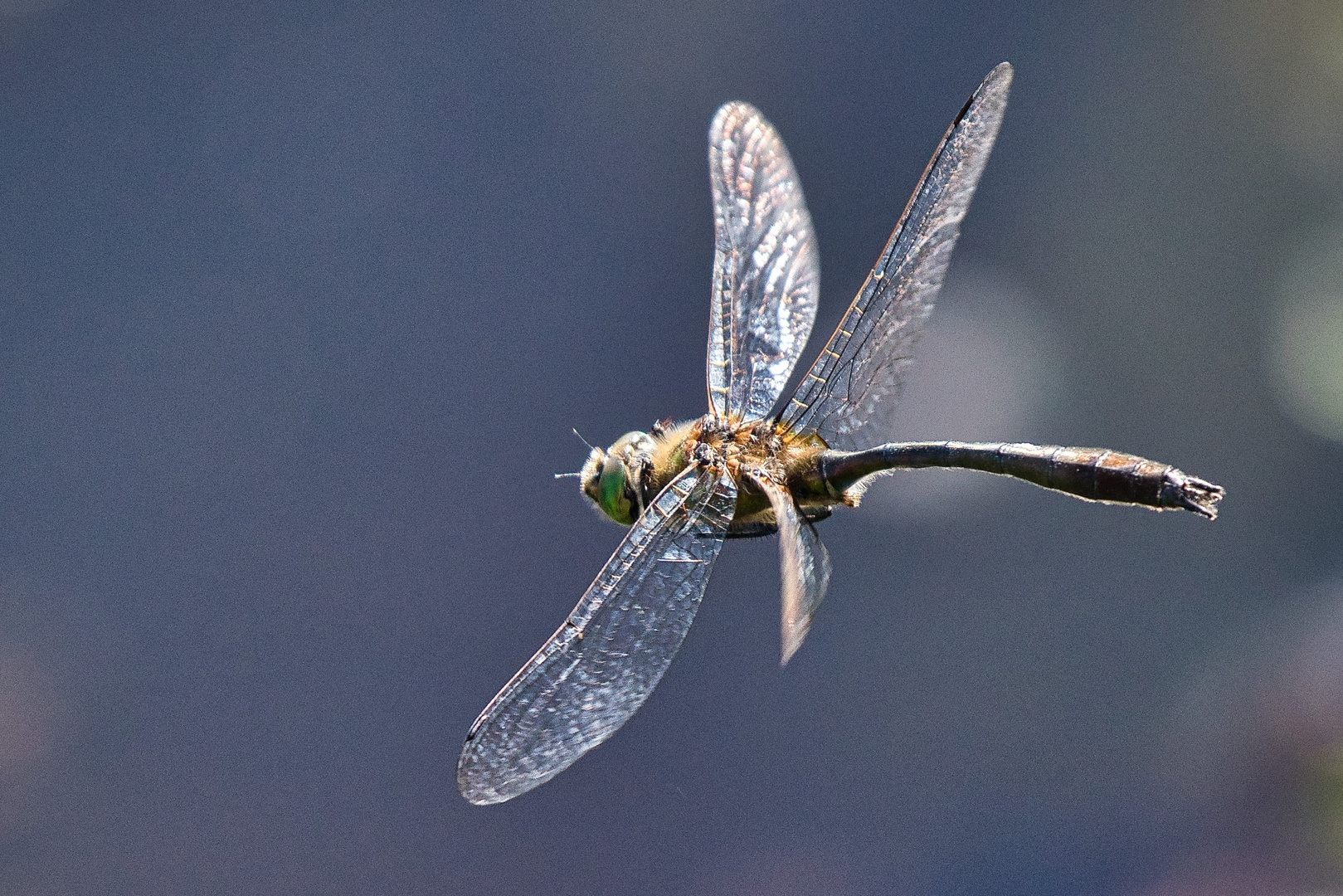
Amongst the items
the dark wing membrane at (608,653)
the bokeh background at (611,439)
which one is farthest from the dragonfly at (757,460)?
the bokeh background at (611,439)

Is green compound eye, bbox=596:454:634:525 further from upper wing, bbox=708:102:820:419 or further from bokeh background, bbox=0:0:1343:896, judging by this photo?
bokeh background, bbox=0:0:1343:896

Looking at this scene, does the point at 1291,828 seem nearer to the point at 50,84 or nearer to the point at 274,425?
the point at 274,425

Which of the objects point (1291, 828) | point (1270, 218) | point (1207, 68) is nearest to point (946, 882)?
point (1291, 828)

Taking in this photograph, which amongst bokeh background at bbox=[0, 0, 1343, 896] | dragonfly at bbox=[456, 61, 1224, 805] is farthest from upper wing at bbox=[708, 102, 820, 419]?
bokeh background at bbox=[0, 0, 1343, 896]

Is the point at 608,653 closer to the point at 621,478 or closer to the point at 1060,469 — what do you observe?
the point at 621,478

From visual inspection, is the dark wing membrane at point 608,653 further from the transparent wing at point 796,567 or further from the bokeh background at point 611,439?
the bokeh background at point 611,439

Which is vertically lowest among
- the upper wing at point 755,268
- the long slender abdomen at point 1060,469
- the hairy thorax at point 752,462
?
the long slender abdomen at point 1060,469
